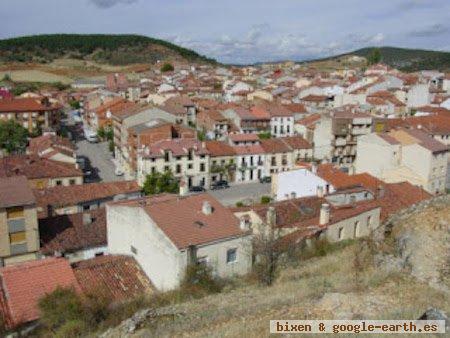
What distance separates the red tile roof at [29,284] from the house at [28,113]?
6819 centimetres

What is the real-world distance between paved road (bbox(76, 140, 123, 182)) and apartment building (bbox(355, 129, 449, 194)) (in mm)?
32034

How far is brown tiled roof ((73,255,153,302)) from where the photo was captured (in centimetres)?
2331

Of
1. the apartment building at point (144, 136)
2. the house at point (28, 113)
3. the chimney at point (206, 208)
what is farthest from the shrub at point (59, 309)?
the house at point (28, 113)

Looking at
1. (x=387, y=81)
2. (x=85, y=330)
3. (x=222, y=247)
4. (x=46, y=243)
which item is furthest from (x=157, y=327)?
(x=387, y=81)

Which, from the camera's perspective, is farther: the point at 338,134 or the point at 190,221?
the point at 338,134

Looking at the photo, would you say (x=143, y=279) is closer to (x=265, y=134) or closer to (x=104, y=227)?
(x=104, y=227)

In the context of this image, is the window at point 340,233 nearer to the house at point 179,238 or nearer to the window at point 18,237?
the house at point 179,238

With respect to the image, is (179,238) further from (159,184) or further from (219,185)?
(219,185)

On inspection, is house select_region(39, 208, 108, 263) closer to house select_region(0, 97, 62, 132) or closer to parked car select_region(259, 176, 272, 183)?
parked car select_region(259, 176, 272, 183)

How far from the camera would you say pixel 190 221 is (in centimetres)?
2522

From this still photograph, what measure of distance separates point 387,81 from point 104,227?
99.7 m

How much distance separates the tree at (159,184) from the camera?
164 ft

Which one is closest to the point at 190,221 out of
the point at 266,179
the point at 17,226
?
the point at 17,226

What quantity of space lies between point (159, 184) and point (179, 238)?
A: 27.2m
